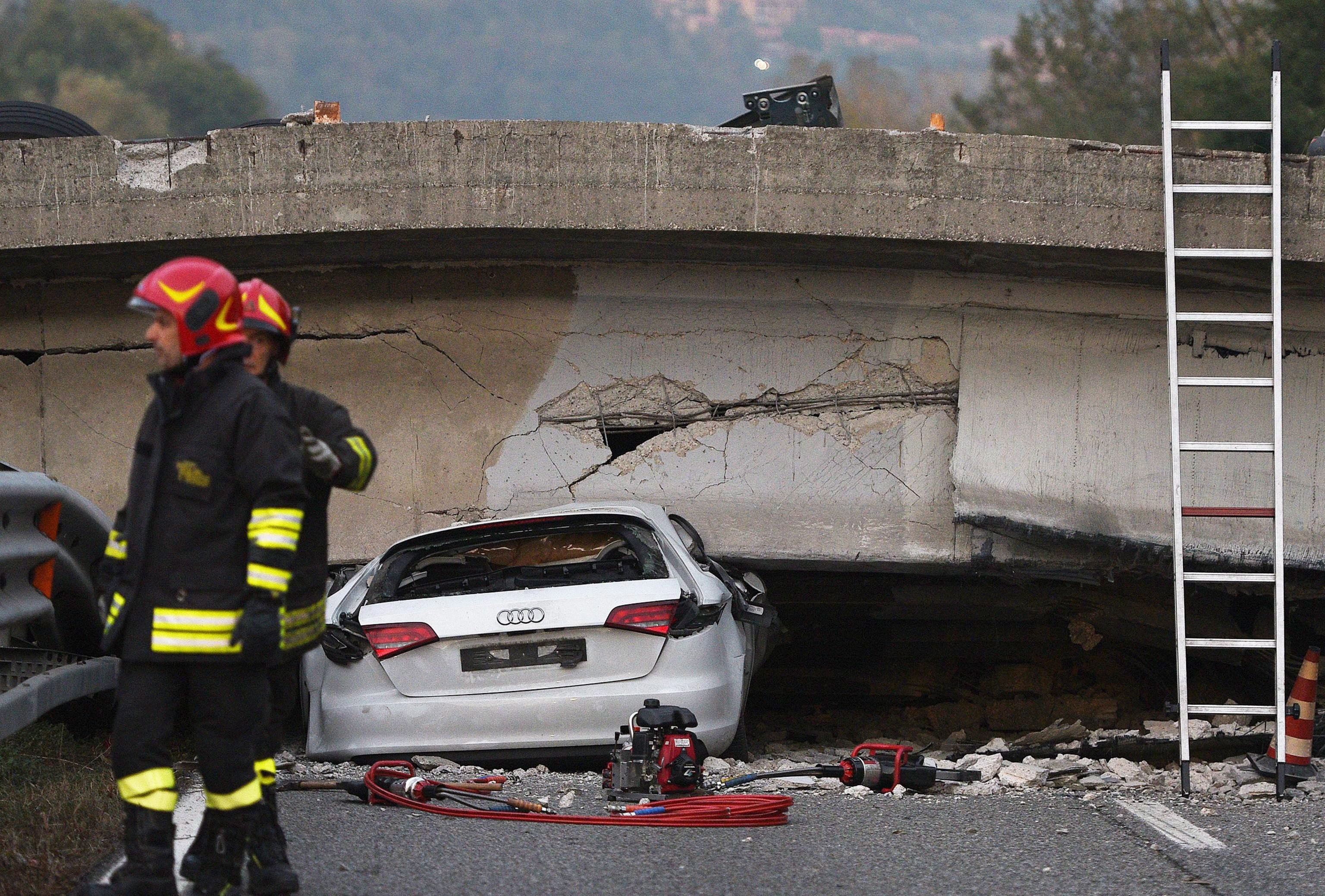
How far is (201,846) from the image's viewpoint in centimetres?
408

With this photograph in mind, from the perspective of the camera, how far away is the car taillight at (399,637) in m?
6.43

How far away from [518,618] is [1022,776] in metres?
2.38

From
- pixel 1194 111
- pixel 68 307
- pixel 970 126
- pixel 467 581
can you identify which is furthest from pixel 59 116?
pixel 970 126

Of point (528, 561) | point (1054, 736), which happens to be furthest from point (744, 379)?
point (1054, 736)

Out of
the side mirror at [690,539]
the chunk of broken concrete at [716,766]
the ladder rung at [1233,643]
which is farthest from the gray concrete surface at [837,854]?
the side mirror at [690,539]

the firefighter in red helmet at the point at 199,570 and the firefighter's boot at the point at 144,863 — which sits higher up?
the firefighter in red helmet at the point at 199,570

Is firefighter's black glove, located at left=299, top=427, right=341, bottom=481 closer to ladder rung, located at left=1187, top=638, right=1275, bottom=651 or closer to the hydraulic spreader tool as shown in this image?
the hydraulic spreader tool

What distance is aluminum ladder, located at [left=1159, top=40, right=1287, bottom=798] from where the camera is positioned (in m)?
6.50

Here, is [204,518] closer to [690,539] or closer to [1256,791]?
[690,539]

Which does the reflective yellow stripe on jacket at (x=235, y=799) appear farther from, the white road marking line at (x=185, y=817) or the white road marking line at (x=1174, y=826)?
the white road marking line at (x=1174, y=826)

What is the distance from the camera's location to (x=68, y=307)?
8648 mm

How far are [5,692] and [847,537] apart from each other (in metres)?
4.97

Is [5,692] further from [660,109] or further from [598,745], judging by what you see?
[660,109]

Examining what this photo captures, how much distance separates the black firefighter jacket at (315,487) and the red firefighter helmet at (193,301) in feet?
1.27
